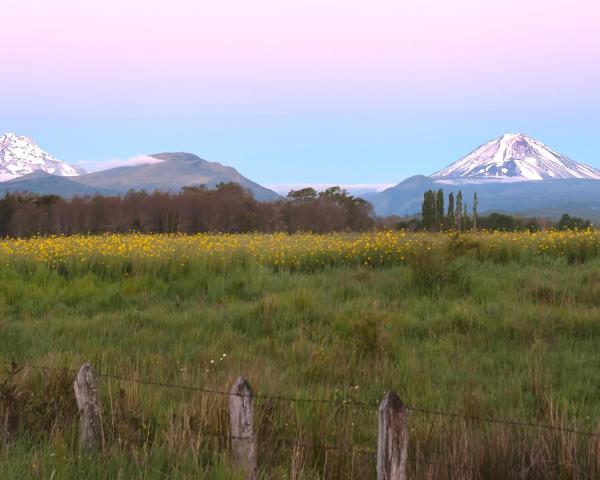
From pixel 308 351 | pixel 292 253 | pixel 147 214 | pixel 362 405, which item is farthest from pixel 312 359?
pixel 147 214

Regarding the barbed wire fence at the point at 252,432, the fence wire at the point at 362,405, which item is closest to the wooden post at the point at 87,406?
the barbed wire fence at the point at 252,432

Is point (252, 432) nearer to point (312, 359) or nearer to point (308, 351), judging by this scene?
point (312, 359)

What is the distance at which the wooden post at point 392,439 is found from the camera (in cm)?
295

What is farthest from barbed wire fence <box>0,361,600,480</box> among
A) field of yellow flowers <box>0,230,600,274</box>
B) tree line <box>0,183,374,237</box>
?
tree line <box>0,183,374,237</box>

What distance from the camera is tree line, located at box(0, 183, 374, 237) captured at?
2083 inches

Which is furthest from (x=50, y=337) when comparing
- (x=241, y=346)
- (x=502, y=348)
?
(x=502, y=348)

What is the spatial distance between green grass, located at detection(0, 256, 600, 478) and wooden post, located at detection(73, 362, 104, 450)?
0.15m

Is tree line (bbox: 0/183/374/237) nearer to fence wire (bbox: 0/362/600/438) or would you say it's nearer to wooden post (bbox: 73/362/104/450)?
fence wire (bbox: 0/362/600/438)

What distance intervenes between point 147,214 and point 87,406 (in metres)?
52.4

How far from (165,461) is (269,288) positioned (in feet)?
24.0

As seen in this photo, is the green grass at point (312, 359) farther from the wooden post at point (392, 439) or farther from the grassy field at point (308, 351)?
the wooden post at point (392, 439)

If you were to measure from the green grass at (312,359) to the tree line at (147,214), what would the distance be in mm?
40911

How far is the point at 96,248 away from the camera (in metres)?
14.4

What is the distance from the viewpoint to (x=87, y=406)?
151 inches
